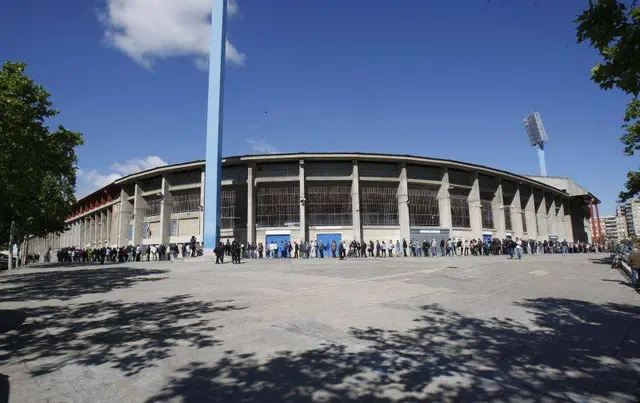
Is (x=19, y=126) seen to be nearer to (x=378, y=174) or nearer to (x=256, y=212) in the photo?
(x=256, y=212)

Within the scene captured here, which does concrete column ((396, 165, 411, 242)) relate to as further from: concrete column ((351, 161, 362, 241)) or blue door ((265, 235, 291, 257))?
blue door ((265, 235, 291, 257))

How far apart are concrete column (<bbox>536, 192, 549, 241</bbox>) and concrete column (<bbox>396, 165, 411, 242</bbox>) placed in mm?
27084

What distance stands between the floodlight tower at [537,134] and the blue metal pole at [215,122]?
60336 mm

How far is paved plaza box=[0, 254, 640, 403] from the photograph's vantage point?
11.7ft

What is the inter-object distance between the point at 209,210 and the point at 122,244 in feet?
71.3

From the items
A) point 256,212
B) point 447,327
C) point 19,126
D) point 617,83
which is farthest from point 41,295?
point 256,212

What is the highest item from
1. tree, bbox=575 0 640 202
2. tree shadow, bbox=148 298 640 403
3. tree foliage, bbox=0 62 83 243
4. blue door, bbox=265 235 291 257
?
tree foliage, bbox=0 62 83 243

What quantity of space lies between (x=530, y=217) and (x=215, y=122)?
42.7 m

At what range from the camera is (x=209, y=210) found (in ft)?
93.0

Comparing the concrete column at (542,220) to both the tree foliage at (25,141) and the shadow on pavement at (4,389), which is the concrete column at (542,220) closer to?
the tree foliage at (25,141)

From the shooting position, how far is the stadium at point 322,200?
34750 mm

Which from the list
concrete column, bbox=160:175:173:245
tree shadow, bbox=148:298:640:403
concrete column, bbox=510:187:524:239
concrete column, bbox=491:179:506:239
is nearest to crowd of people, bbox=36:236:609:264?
concrete column, bbox=160:175:173:245

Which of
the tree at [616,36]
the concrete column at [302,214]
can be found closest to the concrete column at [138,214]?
the concrete column at [302,214]

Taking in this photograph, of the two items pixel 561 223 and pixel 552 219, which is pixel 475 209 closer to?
pixel 552 219
